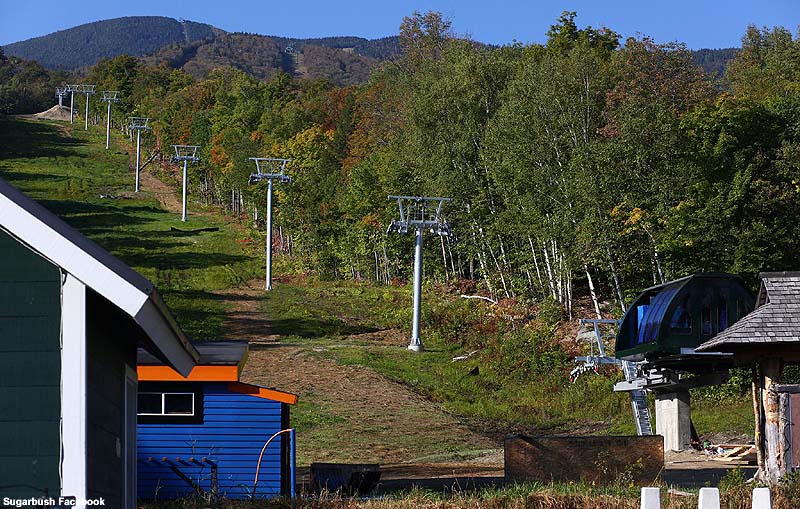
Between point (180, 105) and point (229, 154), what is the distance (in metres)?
36.2

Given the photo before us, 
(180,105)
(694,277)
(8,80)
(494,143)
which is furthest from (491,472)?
(8,80)

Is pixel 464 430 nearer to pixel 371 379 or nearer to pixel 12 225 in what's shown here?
pixel 371 379

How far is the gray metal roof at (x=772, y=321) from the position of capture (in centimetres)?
1758

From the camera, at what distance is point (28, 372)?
344 inches

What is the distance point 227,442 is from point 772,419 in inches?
338

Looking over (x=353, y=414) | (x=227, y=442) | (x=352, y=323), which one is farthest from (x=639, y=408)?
(x=352, y=323)

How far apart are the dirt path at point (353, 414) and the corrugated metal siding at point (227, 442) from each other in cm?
666

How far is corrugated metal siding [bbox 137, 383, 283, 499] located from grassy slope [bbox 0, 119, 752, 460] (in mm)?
10597

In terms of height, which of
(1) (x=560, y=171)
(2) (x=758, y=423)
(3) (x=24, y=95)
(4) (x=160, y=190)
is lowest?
(2) (x=758, y=423)

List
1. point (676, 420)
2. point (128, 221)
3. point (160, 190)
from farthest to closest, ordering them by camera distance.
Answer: point (160, 190) < point (128, 221) < point (676, 420)

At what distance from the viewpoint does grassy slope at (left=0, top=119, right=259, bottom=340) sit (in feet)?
196

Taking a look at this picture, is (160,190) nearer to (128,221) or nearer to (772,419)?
(128,221)

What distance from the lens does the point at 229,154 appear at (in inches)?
3681

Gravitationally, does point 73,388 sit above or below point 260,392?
above
